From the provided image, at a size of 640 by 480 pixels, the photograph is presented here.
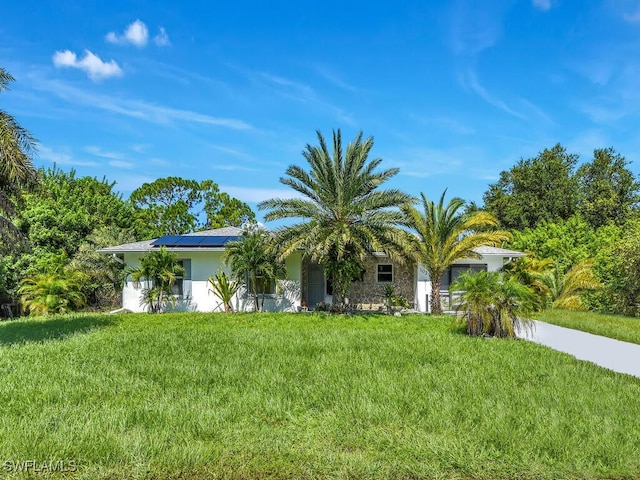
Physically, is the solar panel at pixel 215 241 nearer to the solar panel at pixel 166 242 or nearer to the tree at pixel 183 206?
the solar panel at pixel 166 242

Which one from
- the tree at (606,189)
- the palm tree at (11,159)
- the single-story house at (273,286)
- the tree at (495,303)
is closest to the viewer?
the palm tree at (11,159)

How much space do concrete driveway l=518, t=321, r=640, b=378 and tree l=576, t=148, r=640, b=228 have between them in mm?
24132

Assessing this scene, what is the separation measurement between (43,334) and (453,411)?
1231 cm

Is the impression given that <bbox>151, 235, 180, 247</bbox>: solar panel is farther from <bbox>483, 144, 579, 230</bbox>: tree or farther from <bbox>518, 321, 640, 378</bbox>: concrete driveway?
<bbox>483, 144, 579, 230</bbox>: tree

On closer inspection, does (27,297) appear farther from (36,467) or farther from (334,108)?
(36,467)

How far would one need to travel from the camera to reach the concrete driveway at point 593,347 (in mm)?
8705

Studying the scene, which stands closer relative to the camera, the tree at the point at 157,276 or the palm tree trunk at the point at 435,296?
the tree at the point at 157,276

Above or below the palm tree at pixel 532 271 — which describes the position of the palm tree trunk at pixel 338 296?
below

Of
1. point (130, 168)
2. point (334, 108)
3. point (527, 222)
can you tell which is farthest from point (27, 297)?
point (527, 222)

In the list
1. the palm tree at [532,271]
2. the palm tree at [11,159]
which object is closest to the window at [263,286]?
the palm tree at [11,159]

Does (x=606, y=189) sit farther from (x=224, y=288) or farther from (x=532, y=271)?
(x=224, y=288)

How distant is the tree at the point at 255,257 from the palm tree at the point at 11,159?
776cm

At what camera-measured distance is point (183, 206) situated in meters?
41.1

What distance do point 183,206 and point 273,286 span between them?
80.6 feet
